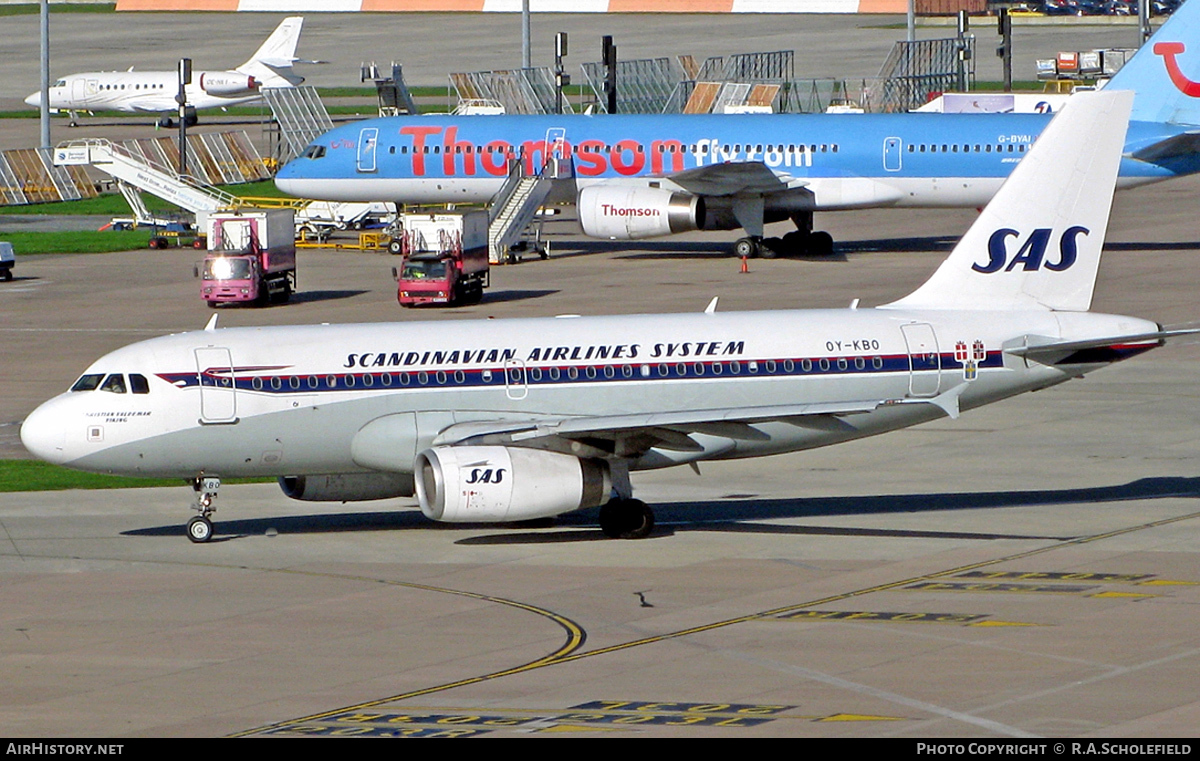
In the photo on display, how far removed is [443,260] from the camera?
2554 inches

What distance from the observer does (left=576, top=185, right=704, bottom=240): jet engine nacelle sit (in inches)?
2881

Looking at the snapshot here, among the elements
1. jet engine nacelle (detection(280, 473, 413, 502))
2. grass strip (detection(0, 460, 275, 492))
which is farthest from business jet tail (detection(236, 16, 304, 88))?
jet engine nacelle (detection(280, 473, 413, 502))

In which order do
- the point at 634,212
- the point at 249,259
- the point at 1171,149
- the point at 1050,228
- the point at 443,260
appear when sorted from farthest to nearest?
the point at 634,212 → the point at 1171,149 → the point at 249,259 → the point at 443,260 → the point at 1050,228

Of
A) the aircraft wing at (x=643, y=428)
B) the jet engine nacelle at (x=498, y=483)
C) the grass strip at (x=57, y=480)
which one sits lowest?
the grass strip at (x=57, y=480)

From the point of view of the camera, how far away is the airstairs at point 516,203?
7531 cm

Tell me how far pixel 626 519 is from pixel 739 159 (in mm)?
44614

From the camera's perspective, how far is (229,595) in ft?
95.9

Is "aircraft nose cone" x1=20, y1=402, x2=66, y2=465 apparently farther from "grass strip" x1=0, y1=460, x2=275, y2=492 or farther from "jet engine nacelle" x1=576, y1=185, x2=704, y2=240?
"jet engine nacelle" x1=576, y1=185, x2=704, y2=240

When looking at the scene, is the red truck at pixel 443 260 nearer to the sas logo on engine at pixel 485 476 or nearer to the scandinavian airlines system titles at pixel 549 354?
the scandinavian airlines system titles at pixel 549 354

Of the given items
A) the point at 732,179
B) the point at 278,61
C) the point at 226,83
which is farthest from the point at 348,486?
the point at 278,61

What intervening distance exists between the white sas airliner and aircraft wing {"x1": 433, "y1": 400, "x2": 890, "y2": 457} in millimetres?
47

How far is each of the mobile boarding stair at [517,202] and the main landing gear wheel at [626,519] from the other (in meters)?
42.4

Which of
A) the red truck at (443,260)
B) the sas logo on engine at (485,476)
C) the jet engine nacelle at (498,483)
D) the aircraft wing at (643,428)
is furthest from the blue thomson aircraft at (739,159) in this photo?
the sas logo on engine at (485,476)

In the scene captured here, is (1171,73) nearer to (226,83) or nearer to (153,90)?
(226,83)
